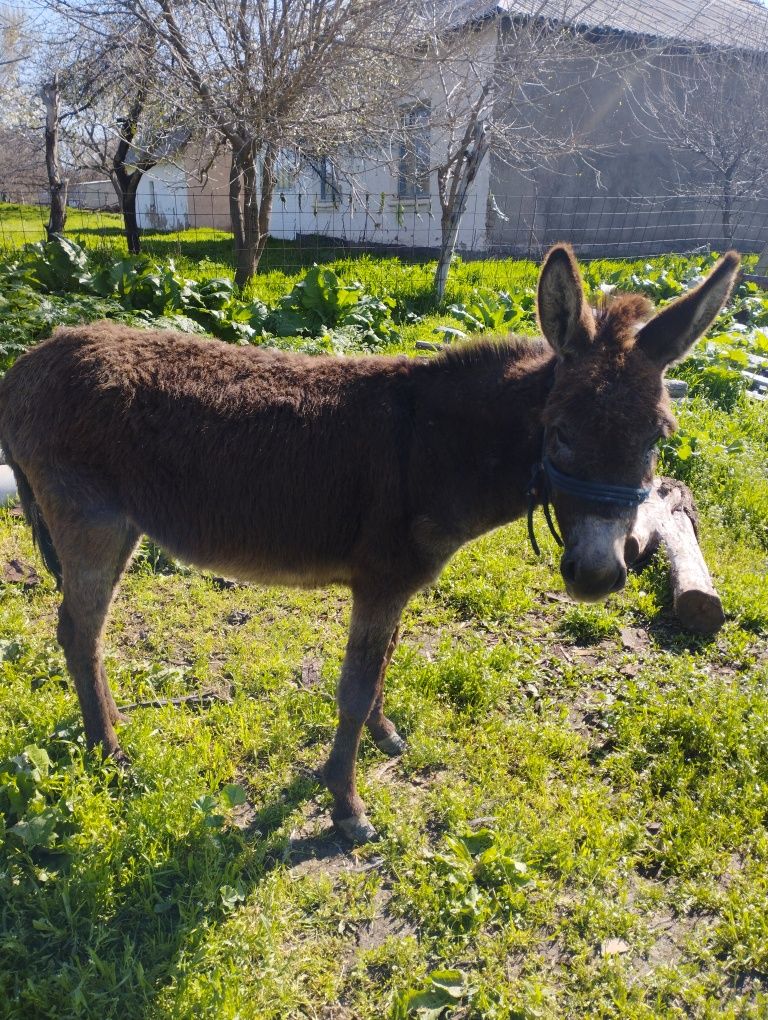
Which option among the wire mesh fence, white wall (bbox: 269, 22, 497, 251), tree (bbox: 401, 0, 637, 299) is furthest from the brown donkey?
white wall (bbox: 269, 22, 497, 251)

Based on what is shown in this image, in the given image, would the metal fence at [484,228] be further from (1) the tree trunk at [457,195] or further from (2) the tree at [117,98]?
(1) the tree trunk at [457,195]

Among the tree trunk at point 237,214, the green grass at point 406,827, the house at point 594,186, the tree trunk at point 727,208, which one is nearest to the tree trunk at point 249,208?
the tree trunk at point 237,214

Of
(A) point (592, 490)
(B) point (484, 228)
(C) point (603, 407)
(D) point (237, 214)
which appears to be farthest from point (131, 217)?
(A) point (592, 490)

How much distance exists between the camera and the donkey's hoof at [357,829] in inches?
107

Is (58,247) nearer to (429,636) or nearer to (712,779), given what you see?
(429,636)

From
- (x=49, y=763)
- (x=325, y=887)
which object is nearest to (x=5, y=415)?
(x=49, y=763)

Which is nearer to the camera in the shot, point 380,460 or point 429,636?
point 380,460

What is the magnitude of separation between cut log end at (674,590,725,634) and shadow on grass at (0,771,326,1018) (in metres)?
2.45

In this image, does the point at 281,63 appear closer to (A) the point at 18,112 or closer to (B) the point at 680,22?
(A) the point at 18,112

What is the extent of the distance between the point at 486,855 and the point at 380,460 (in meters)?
1.51

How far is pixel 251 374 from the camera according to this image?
277 centimetres

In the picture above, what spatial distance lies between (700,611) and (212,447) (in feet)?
9.64

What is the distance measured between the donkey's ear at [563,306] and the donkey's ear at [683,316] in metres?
0.20

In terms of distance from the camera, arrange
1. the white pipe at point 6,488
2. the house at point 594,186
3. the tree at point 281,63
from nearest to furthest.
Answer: the white pipe at point 6,488
the tree at point 281,63
the house at point 594,186
